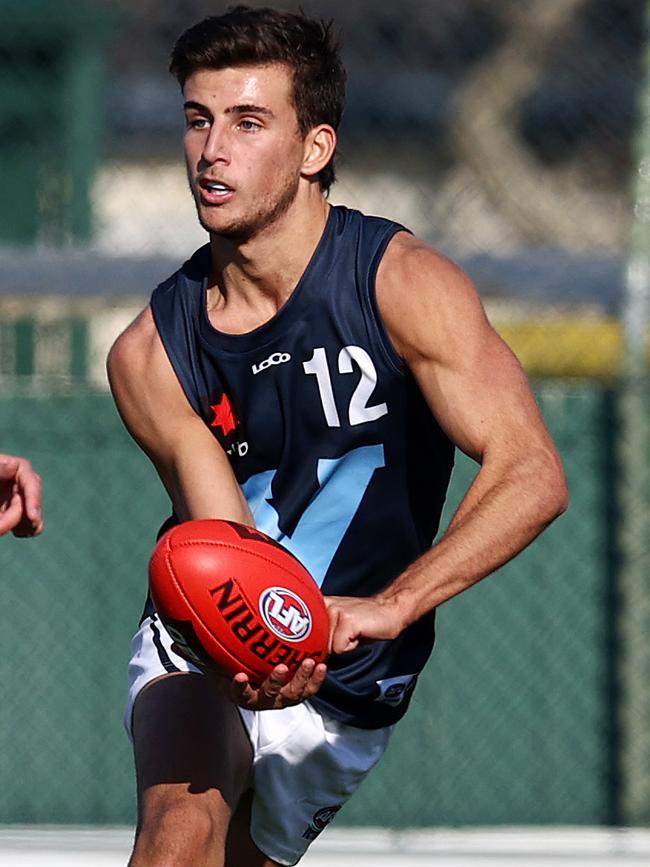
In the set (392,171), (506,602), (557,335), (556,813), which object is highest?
(392,171)

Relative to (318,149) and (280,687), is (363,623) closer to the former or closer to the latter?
(280,687)

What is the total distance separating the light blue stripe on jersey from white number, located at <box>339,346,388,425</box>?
0.09 metres

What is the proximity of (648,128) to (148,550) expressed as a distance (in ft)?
8.16

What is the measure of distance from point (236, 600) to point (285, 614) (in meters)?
0.11

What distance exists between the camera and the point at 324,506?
406 cm

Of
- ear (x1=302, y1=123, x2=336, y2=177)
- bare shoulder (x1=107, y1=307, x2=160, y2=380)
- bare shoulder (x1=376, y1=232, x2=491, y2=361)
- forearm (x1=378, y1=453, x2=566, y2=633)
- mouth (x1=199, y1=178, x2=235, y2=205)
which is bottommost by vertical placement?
forearm (x1=378, y1=453, x2=566, y2=633)

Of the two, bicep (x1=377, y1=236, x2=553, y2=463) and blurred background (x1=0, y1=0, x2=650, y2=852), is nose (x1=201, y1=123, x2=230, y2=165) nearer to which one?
bicep (x1=377, y1=236, x2=553, y2=463)

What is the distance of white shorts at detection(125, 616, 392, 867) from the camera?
13.3ft

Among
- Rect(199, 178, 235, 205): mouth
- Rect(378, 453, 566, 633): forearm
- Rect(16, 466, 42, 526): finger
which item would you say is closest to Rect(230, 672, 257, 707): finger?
Rect(378, 453, 566, 633): forearm

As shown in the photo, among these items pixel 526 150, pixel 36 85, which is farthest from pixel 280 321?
pixel 526 150

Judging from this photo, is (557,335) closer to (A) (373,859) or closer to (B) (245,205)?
(A) (373,859)

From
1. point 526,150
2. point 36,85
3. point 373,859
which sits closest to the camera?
point 373,859

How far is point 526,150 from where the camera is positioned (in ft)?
32.9


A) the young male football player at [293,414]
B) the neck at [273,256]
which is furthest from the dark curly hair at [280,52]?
the neck at [273,256]
